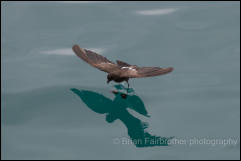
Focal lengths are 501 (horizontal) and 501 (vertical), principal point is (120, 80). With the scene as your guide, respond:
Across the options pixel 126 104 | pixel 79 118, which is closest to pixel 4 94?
pixel 79 118

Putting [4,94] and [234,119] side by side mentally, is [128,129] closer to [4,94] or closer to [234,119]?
[234,119]

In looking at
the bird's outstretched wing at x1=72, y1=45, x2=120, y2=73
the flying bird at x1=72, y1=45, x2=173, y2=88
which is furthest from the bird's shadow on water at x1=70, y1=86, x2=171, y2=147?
the bird's outstretched wing at x1=72, y1=45, x2=120, y2=73

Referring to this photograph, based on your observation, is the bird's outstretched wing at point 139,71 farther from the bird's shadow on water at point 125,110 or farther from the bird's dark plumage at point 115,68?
the bird's shadow on water at point 125,110

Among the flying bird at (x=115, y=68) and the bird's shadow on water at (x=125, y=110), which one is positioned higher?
the flying bird at (x=115, y=68)

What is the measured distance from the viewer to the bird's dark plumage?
785 cm

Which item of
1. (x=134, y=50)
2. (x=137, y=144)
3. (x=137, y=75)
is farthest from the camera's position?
(x=134, y=50)

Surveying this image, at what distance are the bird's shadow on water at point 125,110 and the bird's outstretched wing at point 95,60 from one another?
40cm

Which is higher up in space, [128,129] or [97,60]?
[97,60]

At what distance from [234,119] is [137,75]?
1619mm

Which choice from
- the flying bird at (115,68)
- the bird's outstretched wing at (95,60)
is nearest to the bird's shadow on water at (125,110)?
the flying bird at (115,68)

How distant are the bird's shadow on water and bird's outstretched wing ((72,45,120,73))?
404 mm

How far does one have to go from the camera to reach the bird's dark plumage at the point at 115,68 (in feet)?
25.8

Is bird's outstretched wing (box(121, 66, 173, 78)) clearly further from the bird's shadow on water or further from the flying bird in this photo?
the bird's shadow on water

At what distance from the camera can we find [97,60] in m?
8.55
